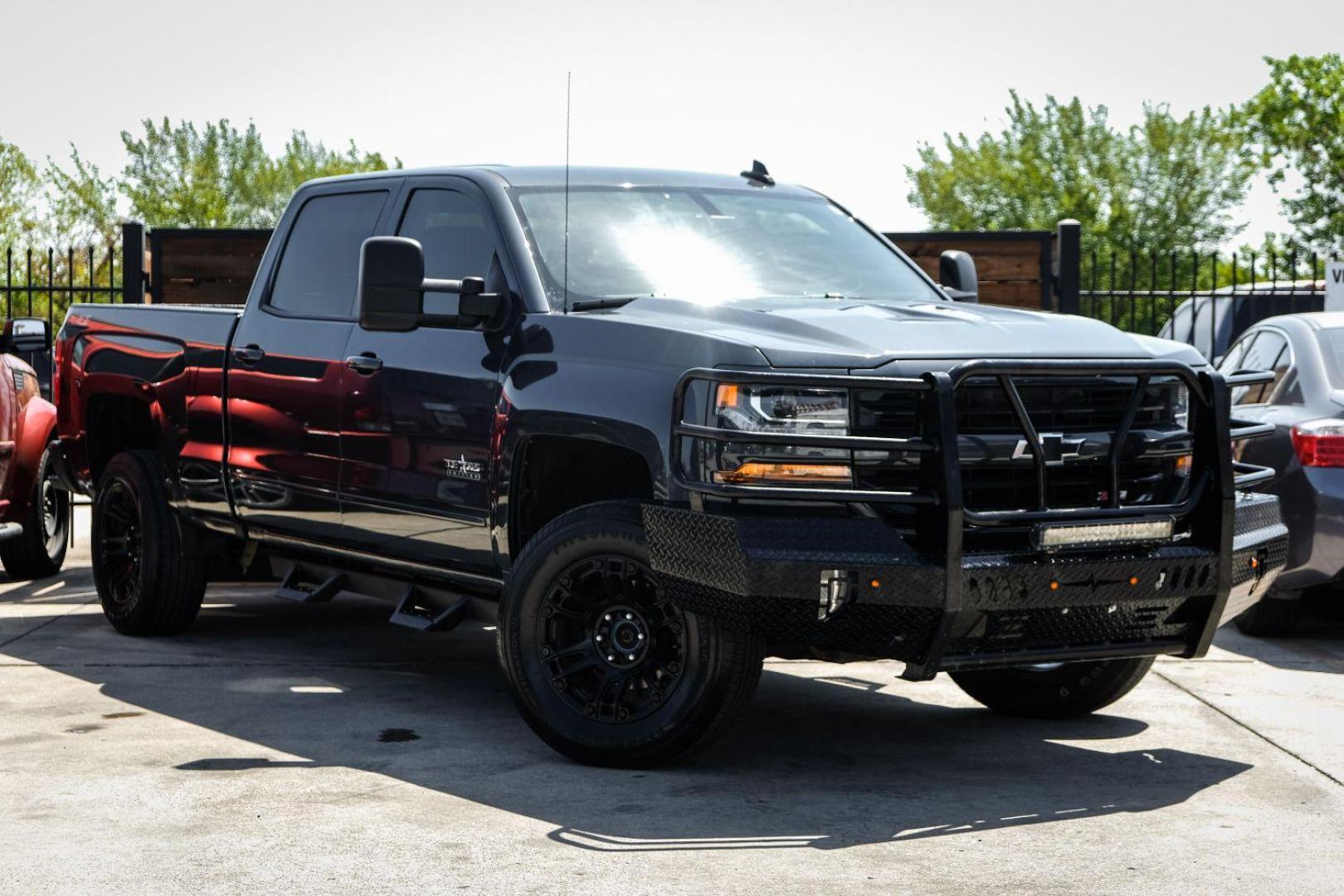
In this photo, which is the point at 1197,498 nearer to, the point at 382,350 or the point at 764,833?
the point at 764,833

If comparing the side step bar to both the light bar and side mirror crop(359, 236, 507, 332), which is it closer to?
side mirror crop(359, 236, 507, 332)

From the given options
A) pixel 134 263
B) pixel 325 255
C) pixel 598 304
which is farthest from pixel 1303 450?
pixel 134 263

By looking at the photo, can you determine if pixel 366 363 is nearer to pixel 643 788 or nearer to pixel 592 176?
pixel 592 176

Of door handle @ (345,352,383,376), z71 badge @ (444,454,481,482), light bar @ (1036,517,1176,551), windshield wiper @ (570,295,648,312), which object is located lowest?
light bar @ (1036,517,1176,551)

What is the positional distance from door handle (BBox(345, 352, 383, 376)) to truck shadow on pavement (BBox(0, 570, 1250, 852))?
1.29m

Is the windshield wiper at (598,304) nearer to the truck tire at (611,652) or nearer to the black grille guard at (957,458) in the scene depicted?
the truck tire at (611,652)

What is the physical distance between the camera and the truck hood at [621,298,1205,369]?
5703 millimetres

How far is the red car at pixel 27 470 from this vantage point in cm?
1094

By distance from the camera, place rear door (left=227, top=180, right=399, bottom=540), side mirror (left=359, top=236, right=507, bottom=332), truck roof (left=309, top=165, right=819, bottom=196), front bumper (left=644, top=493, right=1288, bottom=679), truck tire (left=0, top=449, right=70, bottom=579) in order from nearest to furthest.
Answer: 1. front bumper (left=644, top=493, right=1288, bottom=679)
2. side mirror (left=359, top=236, right=507, bottom=332)
3. truck roof (left=309, top=165, right=819, bottom=196)
4. rear door (left=227, top=180, right=399, bottom=540)
5. truck tire (left=0, top=449, right=70, bottom=579)

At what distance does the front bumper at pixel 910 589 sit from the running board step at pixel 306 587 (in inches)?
98.8

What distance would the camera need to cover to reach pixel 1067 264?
13727 millimetres

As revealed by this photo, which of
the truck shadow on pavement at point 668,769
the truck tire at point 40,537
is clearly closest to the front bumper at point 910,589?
the truck shadow on pavement at point 668,769

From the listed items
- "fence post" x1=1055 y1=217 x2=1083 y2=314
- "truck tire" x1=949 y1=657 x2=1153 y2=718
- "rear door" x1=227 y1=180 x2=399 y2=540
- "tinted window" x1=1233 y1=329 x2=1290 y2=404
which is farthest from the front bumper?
"fence post" x1=1055 y1=217 x2=1083 y2=314

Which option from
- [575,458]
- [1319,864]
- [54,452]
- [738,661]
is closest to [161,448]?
[54,452]
